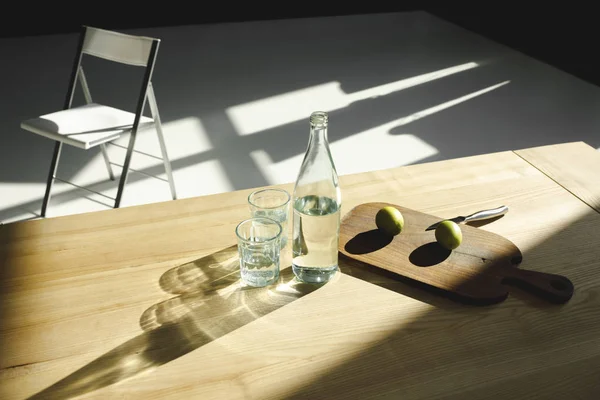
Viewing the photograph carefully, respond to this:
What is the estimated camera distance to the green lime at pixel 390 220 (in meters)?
1.25

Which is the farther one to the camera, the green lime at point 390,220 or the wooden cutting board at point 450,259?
the green lime at point 390,220

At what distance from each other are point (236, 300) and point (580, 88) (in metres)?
4.29

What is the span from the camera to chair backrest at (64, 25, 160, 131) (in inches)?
98.2

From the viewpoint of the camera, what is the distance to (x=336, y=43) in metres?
5.78

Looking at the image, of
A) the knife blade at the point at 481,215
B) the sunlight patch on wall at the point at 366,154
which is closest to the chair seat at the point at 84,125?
the sunlight patch on wall at the point at 366,154

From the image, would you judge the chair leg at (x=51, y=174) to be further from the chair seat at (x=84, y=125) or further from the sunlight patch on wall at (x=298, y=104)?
the sunlight patch on wall at (x=298, y=104)

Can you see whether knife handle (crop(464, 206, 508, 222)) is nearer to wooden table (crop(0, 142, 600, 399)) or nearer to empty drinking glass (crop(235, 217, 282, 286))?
wooden table (crop(0, 142, 600, 399))

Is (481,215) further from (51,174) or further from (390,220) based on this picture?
(51,174)

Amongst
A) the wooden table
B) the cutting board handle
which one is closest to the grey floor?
the wooden table

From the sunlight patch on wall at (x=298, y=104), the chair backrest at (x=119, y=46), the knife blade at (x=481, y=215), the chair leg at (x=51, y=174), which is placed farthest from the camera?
the sunlight patch on wall at (x=298, y=104)

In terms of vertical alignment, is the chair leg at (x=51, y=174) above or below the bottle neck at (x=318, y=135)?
below

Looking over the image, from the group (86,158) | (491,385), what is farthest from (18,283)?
(86,158)

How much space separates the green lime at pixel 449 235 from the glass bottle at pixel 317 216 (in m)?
0.22

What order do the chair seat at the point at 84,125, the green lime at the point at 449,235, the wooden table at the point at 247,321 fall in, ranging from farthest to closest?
the chair seat at the point at 84,125, the green lime at the point at 449,235, the wooden table at the point at 247,321
